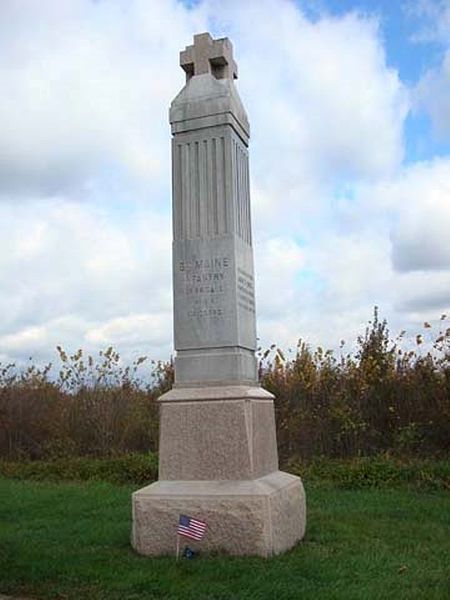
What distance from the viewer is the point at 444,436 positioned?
1169 cm

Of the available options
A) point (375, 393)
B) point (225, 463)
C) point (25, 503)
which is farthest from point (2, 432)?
point (225, 463)

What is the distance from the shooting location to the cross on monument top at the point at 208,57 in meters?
7.30

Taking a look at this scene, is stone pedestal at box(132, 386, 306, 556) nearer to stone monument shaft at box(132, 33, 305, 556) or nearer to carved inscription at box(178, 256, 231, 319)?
stone monument shaft at box(132, 33, 305, 556)

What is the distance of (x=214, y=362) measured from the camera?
22.0ft

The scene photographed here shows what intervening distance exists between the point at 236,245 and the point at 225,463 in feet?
6.35

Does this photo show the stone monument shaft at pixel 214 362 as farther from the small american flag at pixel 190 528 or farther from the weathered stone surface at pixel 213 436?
the small american flag at pixel 190 528

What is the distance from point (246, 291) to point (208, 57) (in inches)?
91.0

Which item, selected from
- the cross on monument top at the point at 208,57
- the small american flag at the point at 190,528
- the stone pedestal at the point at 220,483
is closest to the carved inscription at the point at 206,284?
the stone pedestal at the point at 220,483

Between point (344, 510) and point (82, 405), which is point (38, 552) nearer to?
point (344, 510)

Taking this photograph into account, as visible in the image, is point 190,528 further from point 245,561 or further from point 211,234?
point 211,234

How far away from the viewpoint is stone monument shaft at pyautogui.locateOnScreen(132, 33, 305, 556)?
613 cm

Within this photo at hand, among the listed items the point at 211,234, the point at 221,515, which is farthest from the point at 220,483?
the point at 211,234

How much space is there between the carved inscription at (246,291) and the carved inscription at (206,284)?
Answer: 6.9 inches

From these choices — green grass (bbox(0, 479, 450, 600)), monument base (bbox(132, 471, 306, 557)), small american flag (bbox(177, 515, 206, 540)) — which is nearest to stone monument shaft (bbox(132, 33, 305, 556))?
monument base (bbox(132, 471, 306, 557))
